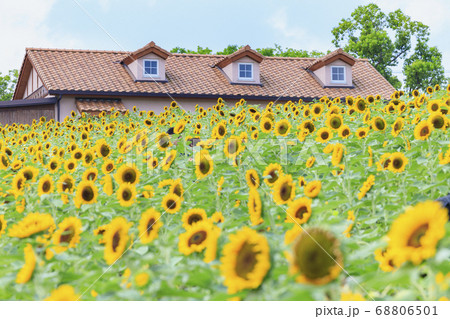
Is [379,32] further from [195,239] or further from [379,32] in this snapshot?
[195,239]

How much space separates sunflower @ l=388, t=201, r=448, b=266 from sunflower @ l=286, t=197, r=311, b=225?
0.76 m

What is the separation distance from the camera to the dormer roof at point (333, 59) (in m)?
20.4

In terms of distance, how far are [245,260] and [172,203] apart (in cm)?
148

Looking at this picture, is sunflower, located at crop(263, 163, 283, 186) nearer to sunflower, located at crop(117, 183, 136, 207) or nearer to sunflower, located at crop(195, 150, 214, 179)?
sunflower, located at crop(195, 150, 214, 179)

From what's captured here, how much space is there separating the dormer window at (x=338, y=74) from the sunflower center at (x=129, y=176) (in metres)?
19.1

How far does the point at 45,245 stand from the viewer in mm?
2170

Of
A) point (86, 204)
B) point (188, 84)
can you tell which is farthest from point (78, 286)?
point (188, 84)

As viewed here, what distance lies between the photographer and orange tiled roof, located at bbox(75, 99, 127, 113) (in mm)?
18445

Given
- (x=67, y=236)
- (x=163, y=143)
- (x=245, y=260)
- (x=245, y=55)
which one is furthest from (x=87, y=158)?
(x=245, y=55)

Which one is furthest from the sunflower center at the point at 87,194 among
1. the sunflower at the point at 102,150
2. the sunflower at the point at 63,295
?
the sunflower at the point at 102,150

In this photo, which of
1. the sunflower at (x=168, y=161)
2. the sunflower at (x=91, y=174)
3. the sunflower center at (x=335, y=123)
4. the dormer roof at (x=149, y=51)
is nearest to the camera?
the sunflower at (x=91, y=174)

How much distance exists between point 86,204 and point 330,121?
2.43m

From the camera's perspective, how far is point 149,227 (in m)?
2.26

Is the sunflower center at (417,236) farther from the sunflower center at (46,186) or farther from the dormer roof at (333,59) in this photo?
the dormer roof at (333,59)
